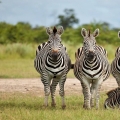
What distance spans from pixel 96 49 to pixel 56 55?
3.44ft

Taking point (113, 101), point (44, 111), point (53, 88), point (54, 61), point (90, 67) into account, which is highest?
point (54, 61)

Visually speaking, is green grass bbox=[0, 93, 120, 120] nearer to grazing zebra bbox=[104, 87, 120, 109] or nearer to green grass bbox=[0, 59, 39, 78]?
grazing zebra bbox=[104, 87, 120, 109]

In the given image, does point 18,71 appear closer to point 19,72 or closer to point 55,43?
point 19,72

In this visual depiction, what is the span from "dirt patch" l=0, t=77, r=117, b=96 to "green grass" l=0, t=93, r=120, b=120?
2169 millimetres

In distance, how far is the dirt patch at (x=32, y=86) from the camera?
54.9ft

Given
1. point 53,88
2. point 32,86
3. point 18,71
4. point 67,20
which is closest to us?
point 53,88

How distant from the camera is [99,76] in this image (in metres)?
12.3

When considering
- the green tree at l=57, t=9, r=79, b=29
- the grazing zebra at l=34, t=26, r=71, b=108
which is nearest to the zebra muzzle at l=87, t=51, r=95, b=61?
the grazing zebra at l=34, t=26, r=71, b=108

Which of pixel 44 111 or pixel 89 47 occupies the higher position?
pixel 89 47

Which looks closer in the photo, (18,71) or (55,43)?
(55,43)

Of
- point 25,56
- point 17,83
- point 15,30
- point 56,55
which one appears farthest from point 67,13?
point 56,55

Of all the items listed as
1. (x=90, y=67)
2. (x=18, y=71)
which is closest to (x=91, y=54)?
(x=90, y=67)

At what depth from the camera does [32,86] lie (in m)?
17.9

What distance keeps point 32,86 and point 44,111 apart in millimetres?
6247
